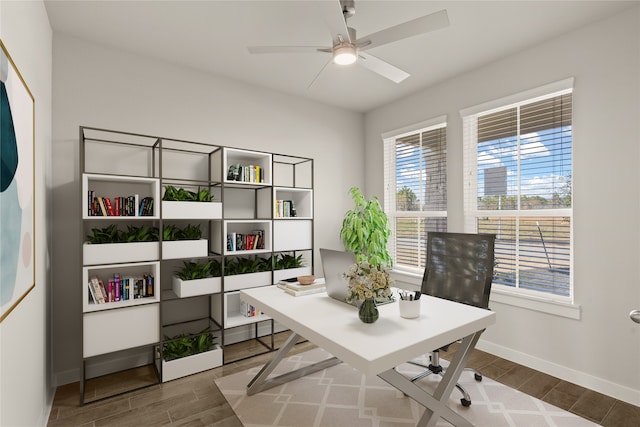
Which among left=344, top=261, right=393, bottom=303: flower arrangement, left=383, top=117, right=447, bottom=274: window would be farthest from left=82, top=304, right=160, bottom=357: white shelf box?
left=383, top=117, right=447, bottom=274: window

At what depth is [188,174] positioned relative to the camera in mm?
3195

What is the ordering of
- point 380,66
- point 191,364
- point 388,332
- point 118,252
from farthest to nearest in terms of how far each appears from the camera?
point 191,364 → point 118,252 → point 380,66 → point 388,332

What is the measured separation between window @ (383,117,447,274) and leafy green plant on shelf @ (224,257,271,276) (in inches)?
69.0

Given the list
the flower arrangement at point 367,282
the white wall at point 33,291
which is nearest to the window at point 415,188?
the flower arrangement at point 367,282

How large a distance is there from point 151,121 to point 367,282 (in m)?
2.53

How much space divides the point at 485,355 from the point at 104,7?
415cm

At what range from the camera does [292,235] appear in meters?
3.40

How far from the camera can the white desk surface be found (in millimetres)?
1325

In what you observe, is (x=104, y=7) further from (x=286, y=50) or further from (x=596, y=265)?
(x=596, y=265)

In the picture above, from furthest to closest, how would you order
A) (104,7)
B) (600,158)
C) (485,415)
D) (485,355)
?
(485,355)
(600,158)
(104,7)
(485,415)

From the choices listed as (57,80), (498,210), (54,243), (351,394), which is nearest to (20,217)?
(54,243)

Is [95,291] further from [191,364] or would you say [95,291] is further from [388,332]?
[388,332]

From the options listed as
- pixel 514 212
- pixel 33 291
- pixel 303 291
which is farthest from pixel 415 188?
pixel 33 291

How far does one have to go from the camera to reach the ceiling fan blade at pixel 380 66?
2.23 meters
